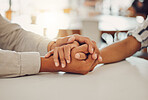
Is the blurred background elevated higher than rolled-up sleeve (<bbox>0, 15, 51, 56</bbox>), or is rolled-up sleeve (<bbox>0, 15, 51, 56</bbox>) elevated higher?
the blurred background

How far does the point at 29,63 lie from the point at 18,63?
0.03m

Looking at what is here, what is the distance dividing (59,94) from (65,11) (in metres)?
1.99

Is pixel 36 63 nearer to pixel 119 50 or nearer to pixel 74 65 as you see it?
pixel 74 65

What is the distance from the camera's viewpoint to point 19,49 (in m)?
0.80

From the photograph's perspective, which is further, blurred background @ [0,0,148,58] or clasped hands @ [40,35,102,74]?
blurred background @ [0,0,148,58]

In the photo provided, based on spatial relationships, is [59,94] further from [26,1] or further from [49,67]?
[26,1]

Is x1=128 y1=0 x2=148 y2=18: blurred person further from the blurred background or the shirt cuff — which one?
the shirt cuff

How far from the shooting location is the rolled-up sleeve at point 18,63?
0.48 metres

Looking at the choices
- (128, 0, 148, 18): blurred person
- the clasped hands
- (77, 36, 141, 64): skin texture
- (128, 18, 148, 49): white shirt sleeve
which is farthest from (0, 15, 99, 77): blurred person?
(128, 0, 148, 18): blurred person

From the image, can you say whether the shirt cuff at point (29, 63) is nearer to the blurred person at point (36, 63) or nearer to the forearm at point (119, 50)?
the blurred person at point (36, 63)

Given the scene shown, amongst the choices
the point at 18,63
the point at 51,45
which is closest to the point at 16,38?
the point at 51,45

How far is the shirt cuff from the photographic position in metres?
0.51

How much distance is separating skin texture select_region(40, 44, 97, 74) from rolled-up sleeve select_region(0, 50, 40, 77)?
3 centimetres

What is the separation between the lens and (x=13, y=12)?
2.33m
